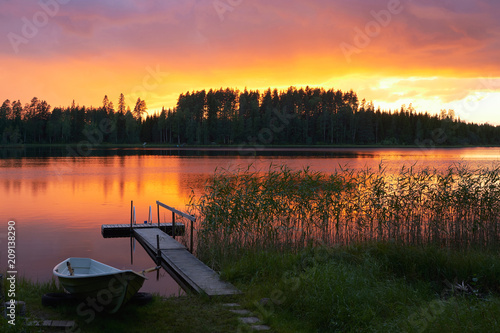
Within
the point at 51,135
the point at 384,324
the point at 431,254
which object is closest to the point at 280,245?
the point at 431,254

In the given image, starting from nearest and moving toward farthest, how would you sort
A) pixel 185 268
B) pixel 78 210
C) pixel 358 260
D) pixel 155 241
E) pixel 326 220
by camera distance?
pixel 358 260, pixel 185 268, pixel 326 220, pixel 155 241, pixel 78 210

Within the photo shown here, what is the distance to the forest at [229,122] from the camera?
5133 inches

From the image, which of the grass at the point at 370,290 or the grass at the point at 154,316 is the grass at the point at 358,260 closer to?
the grass at the point at 370,290

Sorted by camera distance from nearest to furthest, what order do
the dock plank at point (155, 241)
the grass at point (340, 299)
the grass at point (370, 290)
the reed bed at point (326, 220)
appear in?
1. the grass at point (370, 290)
2. the grass at point (340, 299)
3. the reed bed at point (326, 220)
4. the dock plank at point (155, 241)

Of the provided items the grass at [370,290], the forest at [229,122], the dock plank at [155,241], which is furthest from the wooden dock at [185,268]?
the forest at [229,122]

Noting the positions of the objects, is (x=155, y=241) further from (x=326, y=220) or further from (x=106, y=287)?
(x=106, y=287)

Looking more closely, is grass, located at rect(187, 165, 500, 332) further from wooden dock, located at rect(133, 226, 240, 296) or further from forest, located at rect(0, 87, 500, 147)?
forest, located at rect(0, 87, 500, 147)

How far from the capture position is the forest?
130375 millimetres

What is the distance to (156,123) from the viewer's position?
141500mm

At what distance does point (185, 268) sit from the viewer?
11.8 metres

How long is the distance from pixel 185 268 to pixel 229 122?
11939 centimetres

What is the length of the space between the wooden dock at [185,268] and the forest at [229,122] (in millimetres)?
108736

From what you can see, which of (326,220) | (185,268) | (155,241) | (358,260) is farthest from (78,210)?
(358,260)

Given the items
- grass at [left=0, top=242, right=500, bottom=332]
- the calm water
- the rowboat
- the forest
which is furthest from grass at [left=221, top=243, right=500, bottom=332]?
the forest
